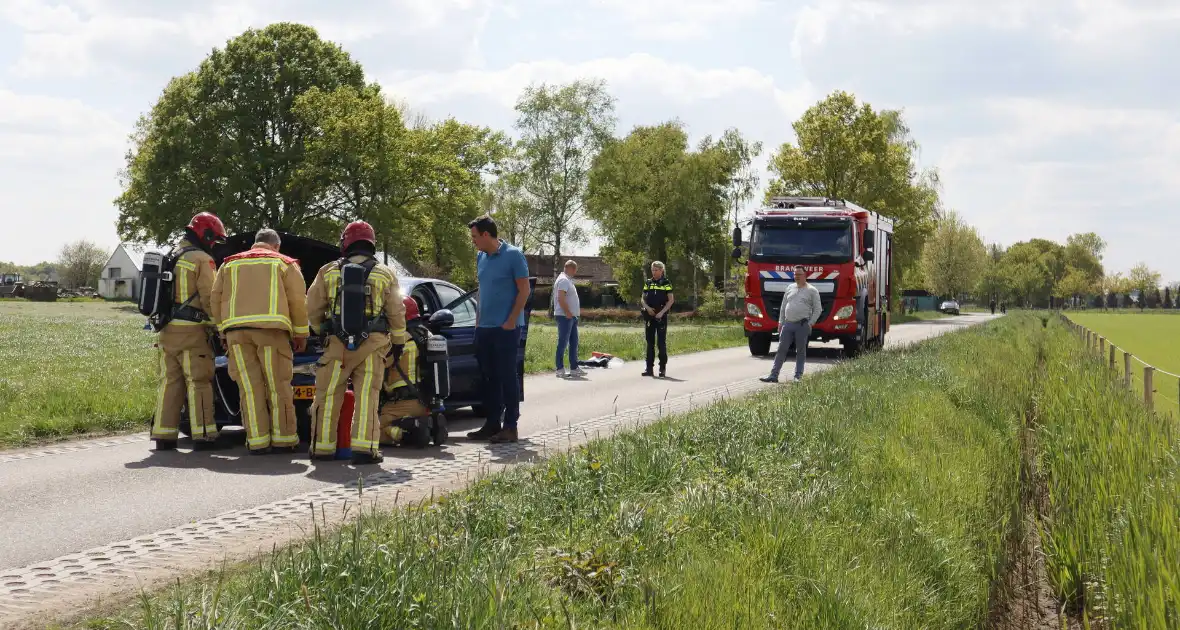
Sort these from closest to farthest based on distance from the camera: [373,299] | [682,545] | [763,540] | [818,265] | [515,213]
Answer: [682,545], [763,540], [373,299], [818,265], [515,213]

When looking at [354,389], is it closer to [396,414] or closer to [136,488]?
[396,414]

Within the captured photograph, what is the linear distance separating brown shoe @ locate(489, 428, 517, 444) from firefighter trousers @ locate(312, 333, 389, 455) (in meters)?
1.38

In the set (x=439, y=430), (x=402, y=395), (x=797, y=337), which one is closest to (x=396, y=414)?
(x=402, y=395)

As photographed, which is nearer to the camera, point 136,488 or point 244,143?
point 136,488

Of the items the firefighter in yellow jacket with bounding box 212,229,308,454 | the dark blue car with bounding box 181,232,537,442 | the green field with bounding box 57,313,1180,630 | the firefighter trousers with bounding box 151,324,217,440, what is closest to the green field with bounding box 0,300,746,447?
the firefighter trousers with bounding box 151,324,217,440

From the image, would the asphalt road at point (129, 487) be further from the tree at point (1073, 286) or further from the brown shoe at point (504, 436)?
the tree at point (1073, 286)

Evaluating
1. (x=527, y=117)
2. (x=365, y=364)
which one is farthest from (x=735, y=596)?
(x=527, y=117)

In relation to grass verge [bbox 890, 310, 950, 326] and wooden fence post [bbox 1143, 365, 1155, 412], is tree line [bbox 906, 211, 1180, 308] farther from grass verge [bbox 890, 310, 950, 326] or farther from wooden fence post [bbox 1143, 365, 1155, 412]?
wooden fence post [bbox 1143, 365, 1155, 412]

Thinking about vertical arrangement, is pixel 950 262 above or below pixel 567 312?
above

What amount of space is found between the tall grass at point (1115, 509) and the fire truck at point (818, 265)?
30.9 ft

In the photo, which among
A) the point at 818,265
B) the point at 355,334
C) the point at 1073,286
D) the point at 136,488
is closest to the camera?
the point at 136,488

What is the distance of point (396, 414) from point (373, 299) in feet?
3.93

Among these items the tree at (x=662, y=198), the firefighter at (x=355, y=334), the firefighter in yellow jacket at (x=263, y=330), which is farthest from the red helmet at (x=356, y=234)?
the tree at (x=662, y=198)

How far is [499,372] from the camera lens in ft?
31.3
